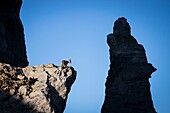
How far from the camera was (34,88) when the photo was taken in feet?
84.4

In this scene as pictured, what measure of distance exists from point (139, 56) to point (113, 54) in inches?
332

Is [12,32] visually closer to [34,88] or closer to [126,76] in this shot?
[34,88]

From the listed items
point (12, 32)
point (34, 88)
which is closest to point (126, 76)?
point (12, 32)

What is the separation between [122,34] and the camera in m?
79.0

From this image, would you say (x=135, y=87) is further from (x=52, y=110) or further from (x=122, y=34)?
(x=52, y=110)

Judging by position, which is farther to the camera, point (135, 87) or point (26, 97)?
point (135, 87)

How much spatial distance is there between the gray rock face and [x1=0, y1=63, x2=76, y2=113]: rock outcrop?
45.1 m

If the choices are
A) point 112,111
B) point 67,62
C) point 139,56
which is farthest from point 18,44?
point 139,56

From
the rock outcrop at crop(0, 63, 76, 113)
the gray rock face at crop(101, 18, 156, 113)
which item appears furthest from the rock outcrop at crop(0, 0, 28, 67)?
the gray rock face at crop(101, 18, 156, 113)

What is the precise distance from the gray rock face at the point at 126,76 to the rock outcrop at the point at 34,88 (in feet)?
148

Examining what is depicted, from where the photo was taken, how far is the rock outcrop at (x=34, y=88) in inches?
942

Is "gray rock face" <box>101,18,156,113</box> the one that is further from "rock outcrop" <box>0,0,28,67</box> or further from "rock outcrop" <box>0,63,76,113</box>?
"rock outcrop" <box>0,63,76,113</box>

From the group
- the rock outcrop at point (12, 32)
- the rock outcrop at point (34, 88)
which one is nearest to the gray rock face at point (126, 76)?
the rock outcrop at point (12, 32)

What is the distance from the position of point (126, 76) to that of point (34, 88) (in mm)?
51313
